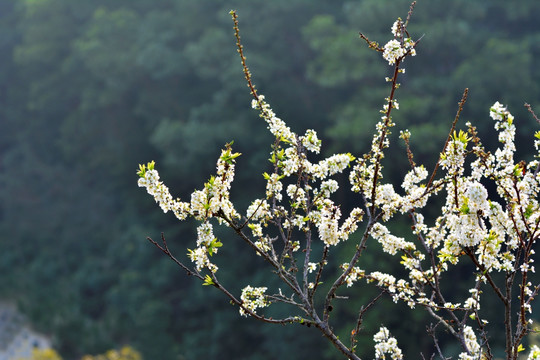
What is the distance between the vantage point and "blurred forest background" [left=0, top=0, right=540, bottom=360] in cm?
1257

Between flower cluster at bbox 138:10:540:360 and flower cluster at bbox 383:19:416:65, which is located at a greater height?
flower cluster at bbox 383:19:416:65

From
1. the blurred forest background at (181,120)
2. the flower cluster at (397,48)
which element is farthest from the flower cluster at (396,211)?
the blurred forest background at (181,120)

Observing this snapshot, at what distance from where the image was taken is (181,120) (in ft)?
52.6

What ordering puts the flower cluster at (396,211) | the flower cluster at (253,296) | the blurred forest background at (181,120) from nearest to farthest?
the flower cluster at (396,211) → the flower cluster at (253,296) → the blurred forest background at (181,120)

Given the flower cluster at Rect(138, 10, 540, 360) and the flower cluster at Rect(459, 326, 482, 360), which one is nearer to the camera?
the flower cluster at Rect(138, 10, 540, 360)

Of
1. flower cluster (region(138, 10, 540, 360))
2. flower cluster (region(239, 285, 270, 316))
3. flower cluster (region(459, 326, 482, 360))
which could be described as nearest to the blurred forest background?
flower cluster (region(459, 326, 482, 360))

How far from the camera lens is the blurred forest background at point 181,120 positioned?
12570 millimetres

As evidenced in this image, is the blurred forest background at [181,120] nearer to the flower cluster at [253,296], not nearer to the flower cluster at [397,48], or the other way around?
the flower cluster at [253,296]

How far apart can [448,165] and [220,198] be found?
0.80 meters

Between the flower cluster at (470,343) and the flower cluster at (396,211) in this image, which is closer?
the flower cluster at (396,211)

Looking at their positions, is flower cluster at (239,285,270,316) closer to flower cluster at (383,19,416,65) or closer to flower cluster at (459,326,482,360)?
flower cluster at (459,326,482,360)

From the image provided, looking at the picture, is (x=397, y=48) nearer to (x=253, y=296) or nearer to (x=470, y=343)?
(x=253, y=296)

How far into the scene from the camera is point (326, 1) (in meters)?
15.8

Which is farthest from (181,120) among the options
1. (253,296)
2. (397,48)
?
(397,48)
